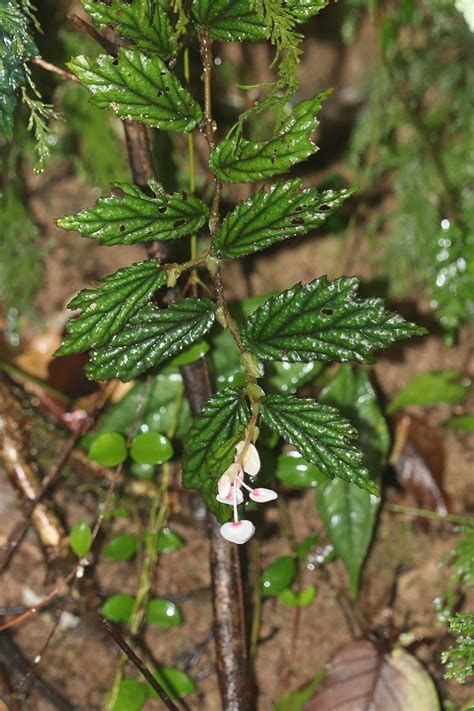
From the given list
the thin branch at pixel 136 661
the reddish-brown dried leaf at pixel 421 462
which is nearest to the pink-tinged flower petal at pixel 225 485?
the thin branch at pixel 136 661

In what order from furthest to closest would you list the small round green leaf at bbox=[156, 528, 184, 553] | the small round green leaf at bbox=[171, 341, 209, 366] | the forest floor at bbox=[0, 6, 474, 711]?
the small round green leaf at bbox=[156, 528, 184, 553] → the forest floor at bbox=[0, 6, 474, 711] → the small round green leaf at bbox=[171, 341, 209, 366]

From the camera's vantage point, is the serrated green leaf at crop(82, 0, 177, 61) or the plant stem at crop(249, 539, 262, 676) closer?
the serrated green leaf at crop(82, 0, 177, 61)

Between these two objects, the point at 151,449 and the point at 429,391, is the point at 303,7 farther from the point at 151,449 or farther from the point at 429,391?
the point at 429,391

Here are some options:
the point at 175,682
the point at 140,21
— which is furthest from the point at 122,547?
the point at 140,21

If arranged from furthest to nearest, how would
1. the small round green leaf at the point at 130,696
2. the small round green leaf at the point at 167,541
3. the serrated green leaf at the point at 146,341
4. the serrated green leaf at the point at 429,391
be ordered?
the serrated green leaf at the point at 429,391, the small round green leaf at the point at 167,541, the small round green leaf at the point at 130,696, the serrated green leaf at the point at 146,341

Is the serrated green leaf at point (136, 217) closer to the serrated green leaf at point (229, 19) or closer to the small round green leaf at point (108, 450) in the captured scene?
the serrated green leaf at point (229, 19)

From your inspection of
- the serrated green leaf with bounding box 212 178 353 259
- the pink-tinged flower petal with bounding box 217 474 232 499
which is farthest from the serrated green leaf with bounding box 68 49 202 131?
the pink-tinged flower petal with bounding box 217 474 232 499

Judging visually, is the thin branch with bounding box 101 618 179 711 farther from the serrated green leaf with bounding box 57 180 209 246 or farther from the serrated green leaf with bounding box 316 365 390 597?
the serrated green leaf with bounding box 57 180 209 246
